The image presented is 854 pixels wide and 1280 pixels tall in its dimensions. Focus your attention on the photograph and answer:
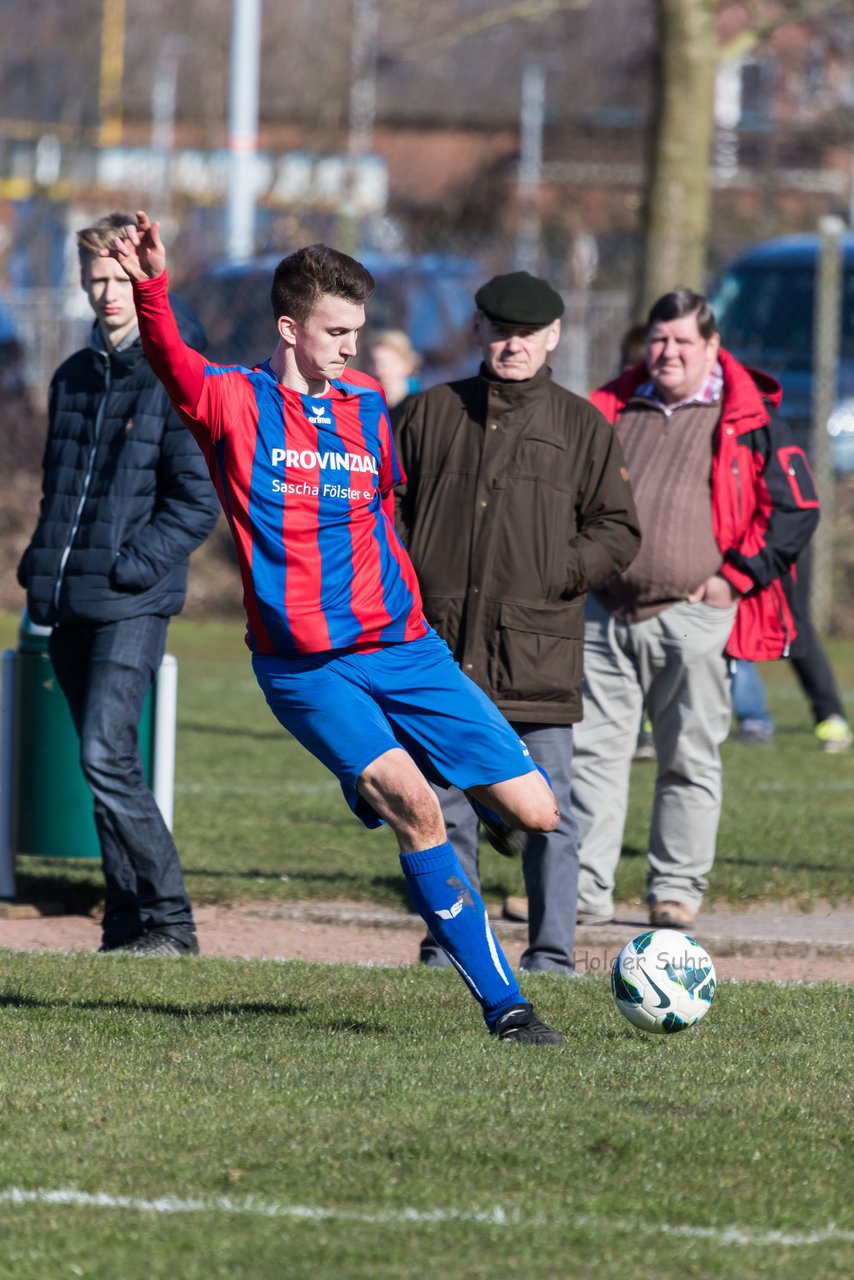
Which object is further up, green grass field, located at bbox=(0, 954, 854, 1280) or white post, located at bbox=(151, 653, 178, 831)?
white post, located at bbox=(151, 653, 178, 831)

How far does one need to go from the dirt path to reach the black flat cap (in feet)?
7.17

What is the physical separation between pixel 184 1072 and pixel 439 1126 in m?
0.84

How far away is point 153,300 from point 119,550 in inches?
70.8

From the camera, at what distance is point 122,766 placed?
23.9ft

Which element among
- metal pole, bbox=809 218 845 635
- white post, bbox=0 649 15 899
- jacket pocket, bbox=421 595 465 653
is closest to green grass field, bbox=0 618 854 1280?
jacket pocket, bbox=421 595 465 653

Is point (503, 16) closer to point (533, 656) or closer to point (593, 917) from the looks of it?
point (593, 917)

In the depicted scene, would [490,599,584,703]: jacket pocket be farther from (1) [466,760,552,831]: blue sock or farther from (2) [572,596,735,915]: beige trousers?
(2) [572,596,735,915]: beige trousers

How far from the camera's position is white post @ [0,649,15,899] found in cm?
845

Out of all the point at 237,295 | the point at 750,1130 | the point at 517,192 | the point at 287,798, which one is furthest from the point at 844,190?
the point at 750,1130

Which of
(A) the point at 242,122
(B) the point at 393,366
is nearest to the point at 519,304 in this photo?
(B) the point at 393,366

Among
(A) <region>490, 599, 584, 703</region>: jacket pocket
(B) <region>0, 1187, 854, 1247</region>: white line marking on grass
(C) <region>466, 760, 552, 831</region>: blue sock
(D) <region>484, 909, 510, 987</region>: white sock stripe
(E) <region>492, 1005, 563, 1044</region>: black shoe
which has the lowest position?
(E) <region>492, 1005, 563, 1044</region>: black shoe

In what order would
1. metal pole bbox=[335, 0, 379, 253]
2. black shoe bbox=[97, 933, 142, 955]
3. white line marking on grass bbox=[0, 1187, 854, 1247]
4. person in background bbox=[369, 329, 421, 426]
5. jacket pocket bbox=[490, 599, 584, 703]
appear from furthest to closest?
metal pole bbox=[335, 0, 379, 253] → person in background bbox=[369, 329, 421, 426] → black shoe bbox=[97, 933, 142, 955] → jacket pocket bbox=[490, 599, 584, 703] → white line marking on grass bbox=[0, 1187, 854, 1247]

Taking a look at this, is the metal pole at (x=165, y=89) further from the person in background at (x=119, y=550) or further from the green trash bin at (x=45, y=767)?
the person in background at (x=119, y=550)

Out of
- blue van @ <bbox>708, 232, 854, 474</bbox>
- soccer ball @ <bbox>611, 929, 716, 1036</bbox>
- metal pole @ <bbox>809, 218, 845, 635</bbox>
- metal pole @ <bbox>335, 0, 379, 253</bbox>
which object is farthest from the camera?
metal pole @ <bbox>335, 0, 379, 253</bbox>
